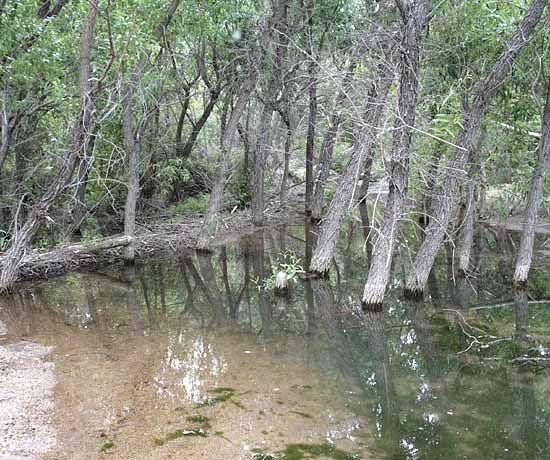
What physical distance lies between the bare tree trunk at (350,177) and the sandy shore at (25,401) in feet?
18.4

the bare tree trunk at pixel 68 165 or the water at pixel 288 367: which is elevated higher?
the bare tree trunk at pixel 68 165

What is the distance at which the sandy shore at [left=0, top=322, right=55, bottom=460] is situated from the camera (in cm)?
482

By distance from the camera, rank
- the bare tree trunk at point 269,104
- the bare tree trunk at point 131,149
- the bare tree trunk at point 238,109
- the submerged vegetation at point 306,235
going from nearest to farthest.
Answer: the submerged vegetation at point 306,235
the bare tree trunk at point 131,149
the bare tree trunk at point 238,109
the bare tree trunk at point 269,104

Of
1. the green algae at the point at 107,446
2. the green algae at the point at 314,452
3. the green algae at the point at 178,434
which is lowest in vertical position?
the green algae at the point at 314,452

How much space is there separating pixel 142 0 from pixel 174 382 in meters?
6.74

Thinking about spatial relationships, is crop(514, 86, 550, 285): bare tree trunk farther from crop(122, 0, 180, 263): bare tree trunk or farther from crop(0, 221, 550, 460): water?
crop(122, 0, 180, 263): bare tree trunk

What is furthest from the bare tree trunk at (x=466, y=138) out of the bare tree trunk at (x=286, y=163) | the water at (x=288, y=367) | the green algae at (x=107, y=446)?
the bare tree trunk at (x=286, y=163)

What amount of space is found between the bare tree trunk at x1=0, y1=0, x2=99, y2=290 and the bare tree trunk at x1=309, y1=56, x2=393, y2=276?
15.0 ft

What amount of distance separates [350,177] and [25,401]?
276 inches

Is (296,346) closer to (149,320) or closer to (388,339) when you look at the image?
(388,339)

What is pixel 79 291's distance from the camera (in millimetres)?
10461

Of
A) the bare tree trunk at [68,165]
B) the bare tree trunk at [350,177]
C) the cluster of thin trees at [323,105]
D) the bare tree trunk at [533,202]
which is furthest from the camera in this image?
the bare tree trunk at [533,202]

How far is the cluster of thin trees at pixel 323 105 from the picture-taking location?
861 cm

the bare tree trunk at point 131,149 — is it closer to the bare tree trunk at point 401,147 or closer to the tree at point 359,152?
the tree at point 359,152
